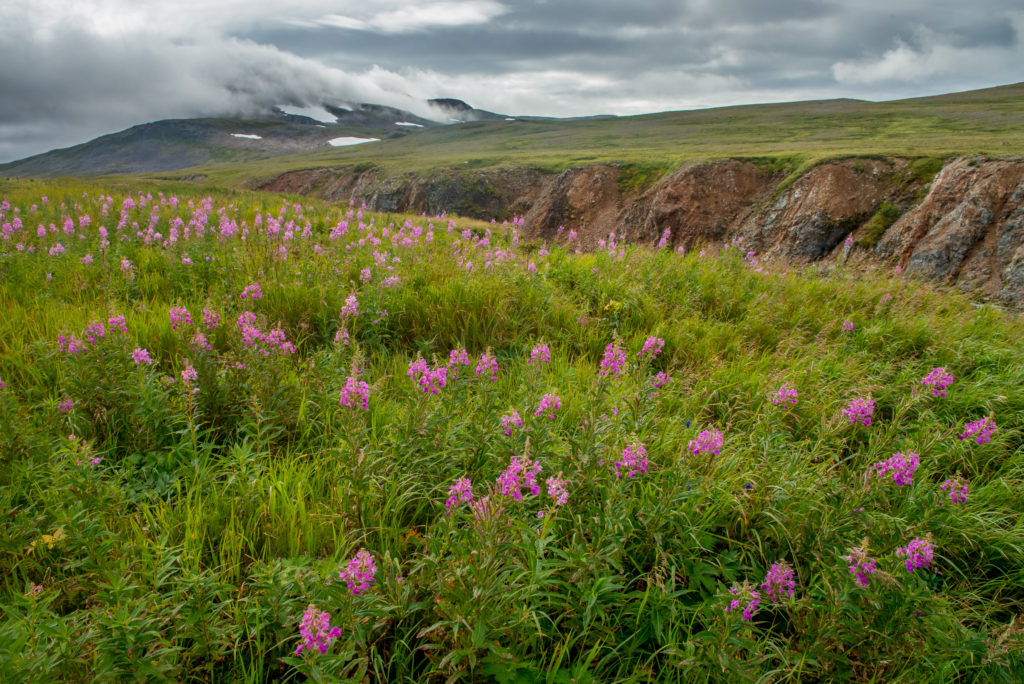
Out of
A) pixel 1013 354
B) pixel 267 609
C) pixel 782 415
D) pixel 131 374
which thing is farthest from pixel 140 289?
pixel 1013 354

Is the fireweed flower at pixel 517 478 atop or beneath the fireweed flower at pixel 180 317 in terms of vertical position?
beneath

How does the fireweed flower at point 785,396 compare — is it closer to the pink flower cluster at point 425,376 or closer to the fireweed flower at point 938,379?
the fireweed flower at point 938,379

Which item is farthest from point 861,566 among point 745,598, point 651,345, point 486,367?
point 486,367

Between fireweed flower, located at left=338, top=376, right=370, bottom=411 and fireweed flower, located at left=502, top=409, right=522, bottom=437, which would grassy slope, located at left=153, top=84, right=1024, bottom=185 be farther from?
fireweed flower, located at left=338, top=376, right=370, bottom=411

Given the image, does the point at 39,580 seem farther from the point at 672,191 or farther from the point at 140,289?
the point at 672,191

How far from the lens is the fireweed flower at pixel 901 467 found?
217 centimetres

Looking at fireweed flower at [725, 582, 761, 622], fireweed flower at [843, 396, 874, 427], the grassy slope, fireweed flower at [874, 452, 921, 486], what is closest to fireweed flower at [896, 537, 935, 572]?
fireweed flower at [874, 452, 921, 486]

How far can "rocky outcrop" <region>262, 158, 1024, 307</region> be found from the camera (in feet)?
48.2

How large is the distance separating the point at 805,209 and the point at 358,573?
73.6 ft

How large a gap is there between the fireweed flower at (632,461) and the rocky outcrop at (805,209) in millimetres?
6080

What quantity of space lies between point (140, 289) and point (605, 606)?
5761 millimetres

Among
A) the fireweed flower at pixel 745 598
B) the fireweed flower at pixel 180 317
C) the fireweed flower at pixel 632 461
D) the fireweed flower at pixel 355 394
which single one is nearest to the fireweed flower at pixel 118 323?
the fireweed flower at pixel 180 317

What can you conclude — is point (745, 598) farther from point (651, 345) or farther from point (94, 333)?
point (94, 333)

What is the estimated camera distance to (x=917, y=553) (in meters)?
1.91
